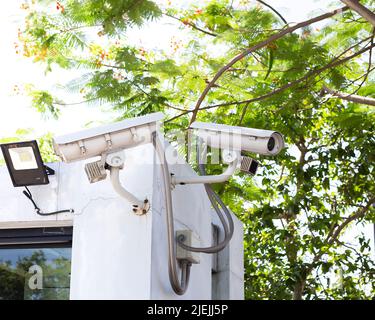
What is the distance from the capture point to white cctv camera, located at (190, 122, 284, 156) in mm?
3658

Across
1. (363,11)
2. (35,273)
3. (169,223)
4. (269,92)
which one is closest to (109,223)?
(169,223)

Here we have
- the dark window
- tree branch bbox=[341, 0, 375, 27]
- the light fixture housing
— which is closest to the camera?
the light fixture housing

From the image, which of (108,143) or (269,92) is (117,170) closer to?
(108,143)

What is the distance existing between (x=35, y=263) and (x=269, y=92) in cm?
331

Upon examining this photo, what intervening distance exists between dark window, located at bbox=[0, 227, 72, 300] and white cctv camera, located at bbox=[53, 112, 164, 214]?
729 millimetres

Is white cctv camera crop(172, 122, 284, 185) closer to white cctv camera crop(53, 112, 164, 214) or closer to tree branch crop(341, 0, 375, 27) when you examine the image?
white cctv camera crop(53, 112, 164, 214)

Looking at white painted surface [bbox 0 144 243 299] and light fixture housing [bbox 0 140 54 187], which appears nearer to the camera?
white painted surface [bbox 0 144 243 299]

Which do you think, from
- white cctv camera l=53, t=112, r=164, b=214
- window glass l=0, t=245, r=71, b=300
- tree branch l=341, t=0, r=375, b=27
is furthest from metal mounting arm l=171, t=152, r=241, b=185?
tree branch l=341, t=0, r=375, b=27

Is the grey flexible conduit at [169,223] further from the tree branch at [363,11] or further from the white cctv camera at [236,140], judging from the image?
the tree branch at [363,11]

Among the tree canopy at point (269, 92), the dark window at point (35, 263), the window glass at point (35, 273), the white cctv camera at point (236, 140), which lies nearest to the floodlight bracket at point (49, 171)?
the dark window at point (35, 263)

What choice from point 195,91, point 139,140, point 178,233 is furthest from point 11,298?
point 195,91
